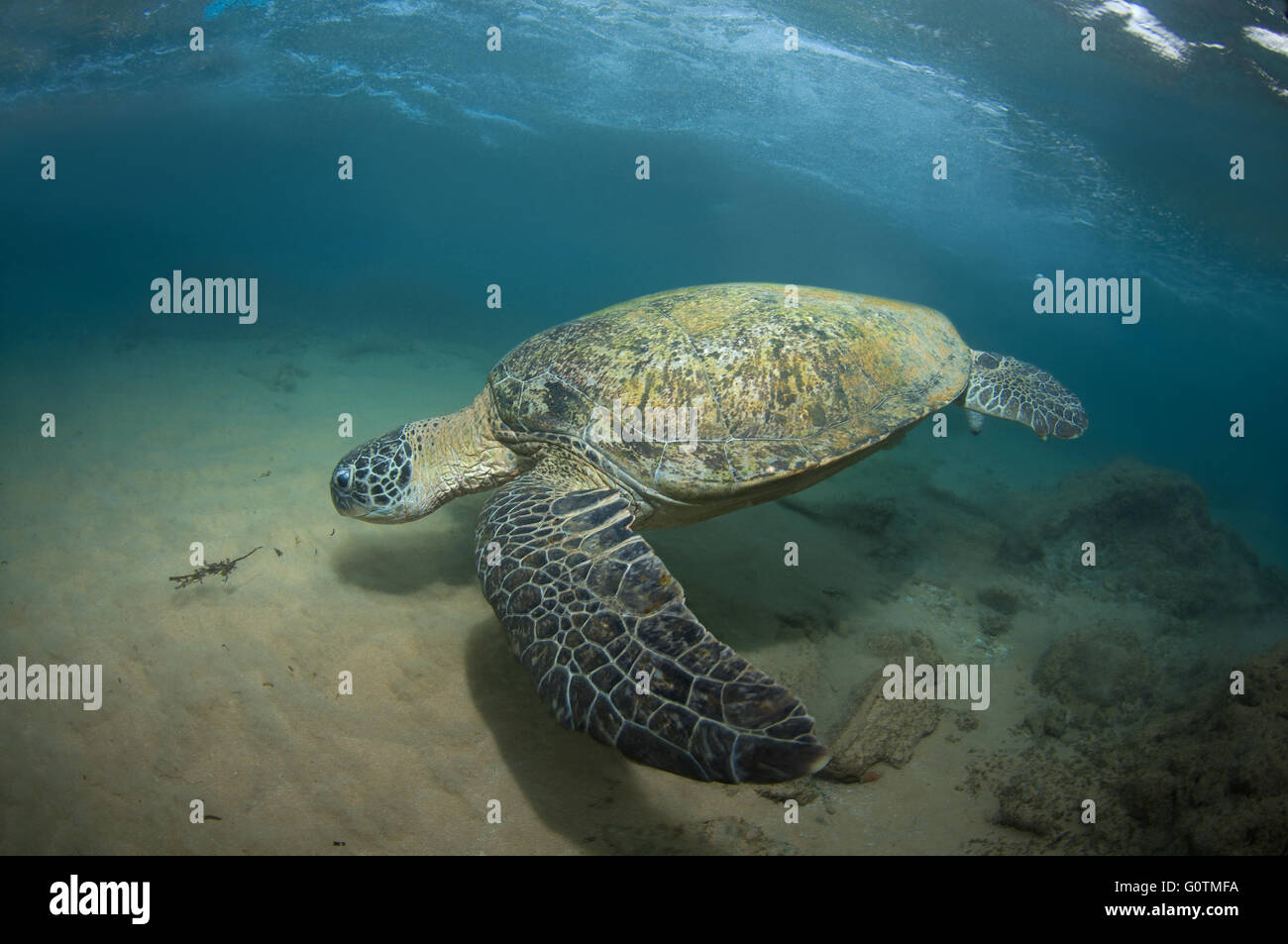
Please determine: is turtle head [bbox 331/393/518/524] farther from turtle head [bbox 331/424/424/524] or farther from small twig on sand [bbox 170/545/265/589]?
small twig on sand [bbox 170/545/265/589]

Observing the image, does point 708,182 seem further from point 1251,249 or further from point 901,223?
point 1251,249

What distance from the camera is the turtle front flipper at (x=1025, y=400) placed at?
16.0 ft

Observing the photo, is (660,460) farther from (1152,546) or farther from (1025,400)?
(1152,546)

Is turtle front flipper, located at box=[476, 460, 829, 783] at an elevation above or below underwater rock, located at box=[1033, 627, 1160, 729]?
above

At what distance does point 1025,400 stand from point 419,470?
5249 millimetres

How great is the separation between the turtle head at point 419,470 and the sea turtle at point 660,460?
0.01m

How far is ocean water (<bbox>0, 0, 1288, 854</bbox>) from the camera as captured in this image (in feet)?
9.46

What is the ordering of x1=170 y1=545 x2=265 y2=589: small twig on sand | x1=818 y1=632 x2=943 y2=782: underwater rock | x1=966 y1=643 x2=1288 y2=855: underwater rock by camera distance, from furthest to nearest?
x1=170 y1=545 x2=265 y2=589: small twig on sand, x1=818 y1=632 x2=943 y2=782: underwater rock, x1=966 y1=643 x2=1288 y2=855: underwater rock

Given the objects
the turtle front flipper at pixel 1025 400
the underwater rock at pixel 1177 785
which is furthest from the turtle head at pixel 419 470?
the turtle front flipper at pixel 1025 400

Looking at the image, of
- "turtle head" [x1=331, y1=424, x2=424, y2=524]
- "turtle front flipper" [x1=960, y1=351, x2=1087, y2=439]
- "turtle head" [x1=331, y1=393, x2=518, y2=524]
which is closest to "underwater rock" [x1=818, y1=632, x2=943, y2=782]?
"turtle front flipper" [x1=960, y1=351, x2=1087, y2=439]

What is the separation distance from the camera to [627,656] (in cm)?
227

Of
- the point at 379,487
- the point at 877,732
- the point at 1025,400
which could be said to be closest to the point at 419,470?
the point at 379,487

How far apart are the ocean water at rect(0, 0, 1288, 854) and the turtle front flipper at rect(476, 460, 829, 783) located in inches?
44.6
